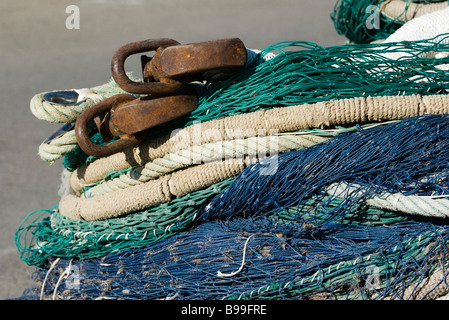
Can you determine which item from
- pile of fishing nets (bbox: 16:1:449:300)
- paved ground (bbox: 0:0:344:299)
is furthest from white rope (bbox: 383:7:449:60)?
paved ground (bbox: 0:0:344:299)

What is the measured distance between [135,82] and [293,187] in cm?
39

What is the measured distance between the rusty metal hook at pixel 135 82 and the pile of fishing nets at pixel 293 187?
0.11 meters

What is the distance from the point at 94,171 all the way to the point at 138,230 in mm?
204

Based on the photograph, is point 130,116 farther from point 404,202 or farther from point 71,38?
point 71,38

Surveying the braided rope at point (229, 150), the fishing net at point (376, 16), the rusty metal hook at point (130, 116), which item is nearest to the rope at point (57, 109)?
the rusty metal hook at point (130, 116)

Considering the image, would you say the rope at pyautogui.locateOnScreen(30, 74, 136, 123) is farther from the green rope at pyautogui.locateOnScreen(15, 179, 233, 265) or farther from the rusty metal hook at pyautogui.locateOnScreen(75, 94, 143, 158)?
the green rope at pyautogui.locateOnScreen(15, 179, 233, 265)

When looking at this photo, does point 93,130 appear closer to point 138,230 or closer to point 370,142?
point 138,230

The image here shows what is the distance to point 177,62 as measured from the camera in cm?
120

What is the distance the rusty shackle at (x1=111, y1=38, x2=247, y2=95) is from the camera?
47.0 inches

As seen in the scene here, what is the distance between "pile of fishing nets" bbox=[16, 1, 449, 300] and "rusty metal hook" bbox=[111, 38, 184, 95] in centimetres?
11

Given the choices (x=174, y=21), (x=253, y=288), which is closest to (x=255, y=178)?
(x=253, y=288)

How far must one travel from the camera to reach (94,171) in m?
1.48

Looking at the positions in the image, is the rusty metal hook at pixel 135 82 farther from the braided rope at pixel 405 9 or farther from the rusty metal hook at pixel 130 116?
the braided rope at pixel 405 9

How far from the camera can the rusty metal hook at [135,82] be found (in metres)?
1.21
